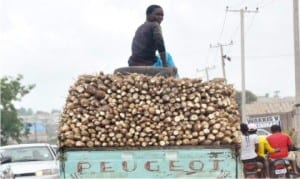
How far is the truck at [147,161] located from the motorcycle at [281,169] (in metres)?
6.54

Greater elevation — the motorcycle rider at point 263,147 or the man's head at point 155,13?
the man's head at point 155,13

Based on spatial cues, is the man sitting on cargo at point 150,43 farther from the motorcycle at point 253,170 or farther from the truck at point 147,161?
the motorcycle at point 253,170

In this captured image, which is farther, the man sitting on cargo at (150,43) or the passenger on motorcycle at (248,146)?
the passenger on motorcycle at (248,146)

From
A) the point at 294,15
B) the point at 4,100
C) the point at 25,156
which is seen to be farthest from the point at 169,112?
the point at 4,100

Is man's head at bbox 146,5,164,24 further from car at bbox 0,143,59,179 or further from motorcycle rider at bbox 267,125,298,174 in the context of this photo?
car at bbox 0,143,59,179

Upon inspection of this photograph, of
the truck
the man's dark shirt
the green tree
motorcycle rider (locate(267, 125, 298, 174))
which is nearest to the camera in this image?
the truck

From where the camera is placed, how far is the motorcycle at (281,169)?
14469 mm

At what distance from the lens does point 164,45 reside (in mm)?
9164

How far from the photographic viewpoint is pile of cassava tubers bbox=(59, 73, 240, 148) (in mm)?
8102

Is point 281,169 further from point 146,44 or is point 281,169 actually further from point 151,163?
point 151,163

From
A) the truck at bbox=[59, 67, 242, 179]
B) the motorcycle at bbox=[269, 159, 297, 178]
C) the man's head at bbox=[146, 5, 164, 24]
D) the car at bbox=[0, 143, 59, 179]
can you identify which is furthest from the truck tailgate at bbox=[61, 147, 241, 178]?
the car at bbox=[0, 143, 59, 179]

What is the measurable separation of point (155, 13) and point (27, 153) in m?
8.46

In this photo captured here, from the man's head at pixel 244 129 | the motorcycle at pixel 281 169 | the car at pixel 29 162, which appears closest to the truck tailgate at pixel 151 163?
the man's head at pixel 244 129

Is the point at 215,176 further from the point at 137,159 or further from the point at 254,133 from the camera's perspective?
the point at 254,133
